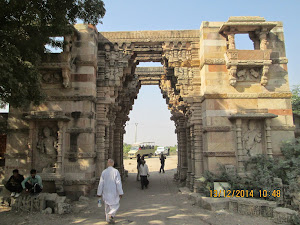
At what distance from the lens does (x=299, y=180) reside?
771cm

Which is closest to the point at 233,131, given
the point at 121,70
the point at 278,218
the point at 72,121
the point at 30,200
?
the point at 278,218

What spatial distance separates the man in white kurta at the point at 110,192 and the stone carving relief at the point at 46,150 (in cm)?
350

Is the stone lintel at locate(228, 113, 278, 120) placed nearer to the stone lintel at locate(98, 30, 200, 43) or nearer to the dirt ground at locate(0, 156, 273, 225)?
the dirt ground at locate(0, 156, 273, 225)

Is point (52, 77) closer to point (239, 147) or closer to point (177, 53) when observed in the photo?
point (177, 53)

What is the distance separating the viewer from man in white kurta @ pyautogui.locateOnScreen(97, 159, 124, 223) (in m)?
6.05

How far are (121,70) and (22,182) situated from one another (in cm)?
578

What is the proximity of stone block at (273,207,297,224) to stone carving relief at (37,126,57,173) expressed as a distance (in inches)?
284

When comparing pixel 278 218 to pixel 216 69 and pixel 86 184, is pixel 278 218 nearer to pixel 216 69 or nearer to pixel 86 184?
pixel 216 69

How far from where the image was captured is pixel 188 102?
33.8 ft

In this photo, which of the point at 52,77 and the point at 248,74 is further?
the point at 248,74

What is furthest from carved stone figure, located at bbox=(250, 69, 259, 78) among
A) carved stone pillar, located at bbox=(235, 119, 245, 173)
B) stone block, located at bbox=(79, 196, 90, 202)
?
stone block, located at bbox=(79, 196, 90, 202)

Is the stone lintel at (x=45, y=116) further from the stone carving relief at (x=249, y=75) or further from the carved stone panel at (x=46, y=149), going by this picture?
the stone carving relief at (x=249, y=75)

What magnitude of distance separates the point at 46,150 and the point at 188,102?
230 inches

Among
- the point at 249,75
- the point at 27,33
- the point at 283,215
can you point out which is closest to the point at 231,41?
the point at 249,75
